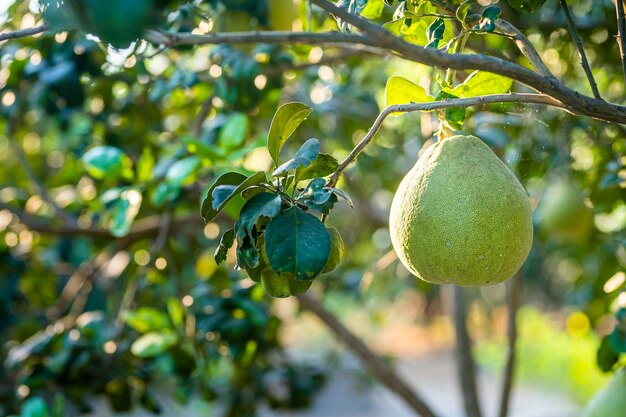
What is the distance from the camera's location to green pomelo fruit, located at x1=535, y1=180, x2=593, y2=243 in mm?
1888

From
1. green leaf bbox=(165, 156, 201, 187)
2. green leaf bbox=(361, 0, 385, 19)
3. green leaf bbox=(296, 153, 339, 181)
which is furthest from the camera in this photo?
green leaf bbox=(165, 156, 201, 187)

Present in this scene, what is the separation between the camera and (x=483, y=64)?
22.4 inches

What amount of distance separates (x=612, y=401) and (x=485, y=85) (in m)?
0.56

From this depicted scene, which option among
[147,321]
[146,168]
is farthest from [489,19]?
[147,321]

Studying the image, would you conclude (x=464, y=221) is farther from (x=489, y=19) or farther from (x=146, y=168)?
(x=146, y=168)

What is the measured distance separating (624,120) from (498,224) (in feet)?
0.45

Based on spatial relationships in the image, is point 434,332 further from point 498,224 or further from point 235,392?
point 498,224

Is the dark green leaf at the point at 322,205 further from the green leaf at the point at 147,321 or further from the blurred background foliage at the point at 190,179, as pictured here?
the green leaf at the point at 147,321

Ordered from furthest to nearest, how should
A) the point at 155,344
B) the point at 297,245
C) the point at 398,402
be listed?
the point at 398,402
the point at 155,344
the point at 297,245

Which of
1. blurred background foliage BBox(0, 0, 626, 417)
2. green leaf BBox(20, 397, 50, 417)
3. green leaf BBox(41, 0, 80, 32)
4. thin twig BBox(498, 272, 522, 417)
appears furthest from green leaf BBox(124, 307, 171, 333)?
green leaf BBox(41, 0, 80, 32)

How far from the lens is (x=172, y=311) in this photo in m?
1.55

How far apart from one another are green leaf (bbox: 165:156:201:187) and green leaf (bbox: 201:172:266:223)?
53 cm

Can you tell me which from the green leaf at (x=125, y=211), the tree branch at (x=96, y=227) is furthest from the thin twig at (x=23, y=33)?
the tree branch at (x=96, y=227)

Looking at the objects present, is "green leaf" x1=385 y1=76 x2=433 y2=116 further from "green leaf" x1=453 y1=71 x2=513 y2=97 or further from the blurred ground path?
the blurred ground path
